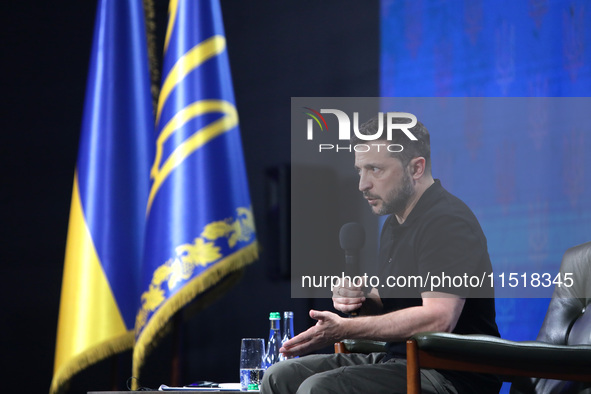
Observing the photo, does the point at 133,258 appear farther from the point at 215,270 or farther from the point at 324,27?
the point at 324,27

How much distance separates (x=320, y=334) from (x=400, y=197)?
1.62 feet

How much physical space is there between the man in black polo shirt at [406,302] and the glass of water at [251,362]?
38cm

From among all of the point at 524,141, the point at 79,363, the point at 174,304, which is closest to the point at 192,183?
the point at 174,304

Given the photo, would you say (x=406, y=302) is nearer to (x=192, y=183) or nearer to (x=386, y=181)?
(x=386, y=181)

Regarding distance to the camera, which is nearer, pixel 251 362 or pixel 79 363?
pixel 251 362

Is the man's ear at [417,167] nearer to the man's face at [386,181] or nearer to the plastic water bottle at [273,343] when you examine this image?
the man's face at [386,181]

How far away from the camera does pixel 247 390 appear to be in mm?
2059

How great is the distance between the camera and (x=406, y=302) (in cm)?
173

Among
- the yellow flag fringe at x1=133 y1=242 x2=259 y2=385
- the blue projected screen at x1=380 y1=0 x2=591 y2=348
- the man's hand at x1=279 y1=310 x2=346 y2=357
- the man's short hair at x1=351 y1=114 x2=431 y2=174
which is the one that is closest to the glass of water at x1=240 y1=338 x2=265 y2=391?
the yellow flag fringe at x1=133 y1=242 x2=259 y2=385

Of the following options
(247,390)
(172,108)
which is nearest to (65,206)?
(172,108)

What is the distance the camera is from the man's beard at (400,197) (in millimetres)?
1901

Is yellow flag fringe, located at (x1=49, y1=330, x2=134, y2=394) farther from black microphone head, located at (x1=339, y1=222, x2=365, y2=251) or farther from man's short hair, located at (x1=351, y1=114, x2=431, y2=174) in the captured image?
man's short hair, located at (x1=351, y1=114, x2=431, y2=174)

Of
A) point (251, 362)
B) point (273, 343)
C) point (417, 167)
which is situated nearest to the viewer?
point (417, 167)

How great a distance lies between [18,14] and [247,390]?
2077 millimetres
